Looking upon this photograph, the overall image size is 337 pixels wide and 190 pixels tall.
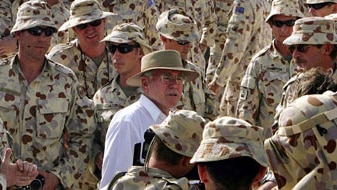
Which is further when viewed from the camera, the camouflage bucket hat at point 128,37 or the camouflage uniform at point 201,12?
the camouflage uniform at point 201,12

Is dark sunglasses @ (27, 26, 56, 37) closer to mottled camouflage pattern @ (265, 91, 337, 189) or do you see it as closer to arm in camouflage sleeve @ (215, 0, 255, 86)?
mottled camouflage pattern @ (265, 91, 337, 189)

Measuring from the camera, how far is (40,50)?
809cm

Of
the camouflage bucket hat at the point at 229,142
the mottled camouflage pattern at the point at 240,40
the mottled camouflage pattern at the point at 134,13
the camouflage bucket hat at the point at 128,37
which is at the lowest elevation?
the mottled camouflage pattern at the point at 240,40

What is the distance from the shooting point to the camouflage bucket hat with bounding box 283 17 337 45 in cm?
771

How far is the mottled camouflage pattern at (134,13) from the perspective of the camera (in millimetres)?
12125

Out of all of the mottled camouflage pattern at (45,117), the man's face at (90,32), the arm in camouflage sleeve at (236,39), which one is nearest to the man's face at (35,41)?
the mottled camouflage pattern at (45,117)

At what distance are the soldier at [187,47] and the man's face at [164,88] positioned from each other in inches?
77.3

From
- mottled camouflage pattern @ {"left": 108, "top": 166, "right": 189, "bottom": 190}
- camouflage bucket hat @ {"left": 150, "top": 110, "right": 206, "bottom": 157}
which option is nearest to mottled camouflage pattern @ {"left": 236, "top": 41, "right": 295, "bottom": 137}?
camouflage bucket hat @ {"left": 150, "top": 110, "right": 206, "bottom": 157}

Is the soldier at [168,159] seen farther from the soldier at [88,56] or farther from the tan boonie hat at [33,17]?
the soldier at [88,56]

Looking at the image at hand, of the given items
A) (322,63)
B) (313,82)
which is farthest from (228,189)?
(322,63)

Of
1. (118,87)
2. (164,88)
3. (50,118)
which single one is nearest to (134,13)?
(118,87)

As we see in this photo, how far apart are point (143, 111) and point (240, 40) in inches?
242

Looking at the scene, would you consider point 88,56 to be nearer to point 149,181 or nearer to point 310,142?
point 149,181

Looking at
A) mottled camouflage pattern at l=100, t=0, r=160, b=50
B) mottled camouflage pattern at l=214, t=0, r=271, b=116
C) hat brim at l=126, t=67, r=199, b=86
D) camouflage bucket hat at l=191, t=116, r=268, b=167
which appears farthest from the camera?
mottled camouflage pattern at l=214, t=0, r=271, b=116
